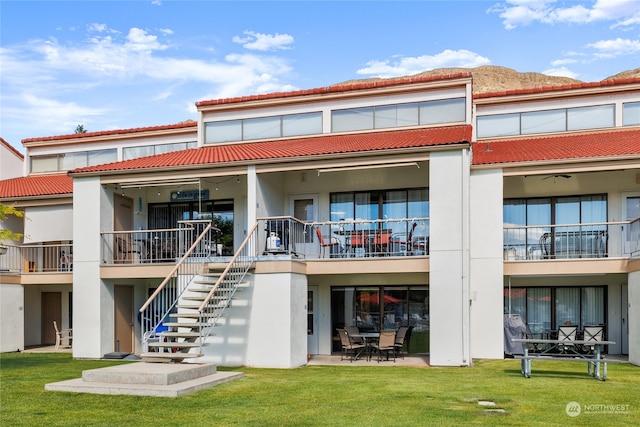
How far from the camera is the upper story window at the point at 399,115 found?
21.2 m

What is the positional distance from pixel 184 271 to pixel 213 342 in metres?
2.00

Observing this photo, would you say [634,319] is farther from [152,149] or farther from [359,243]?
[152,149]

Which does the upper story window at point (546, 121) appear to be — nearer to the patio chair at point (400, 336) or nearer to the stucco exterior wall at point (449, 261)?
the stucco exterior wall at point (449, 261)

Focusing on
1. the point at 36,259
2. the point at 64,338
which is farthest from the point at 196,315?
the point at 36,259

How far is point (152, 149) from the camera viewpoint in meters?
25.8

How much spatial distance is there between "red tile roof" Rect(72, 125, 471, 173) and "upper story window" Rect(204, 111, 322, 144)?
388 mm

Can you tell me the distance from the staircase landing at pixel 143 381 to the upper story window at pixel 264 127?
11.4m

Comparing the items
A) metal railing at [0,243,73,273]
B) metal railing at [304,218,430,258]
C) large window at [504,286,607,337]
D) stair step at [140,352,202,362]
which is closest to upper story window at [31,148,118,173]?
metal railing at [0,243,73,273]

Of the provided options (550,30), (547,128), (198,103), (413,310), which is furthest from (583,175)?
(550,30)

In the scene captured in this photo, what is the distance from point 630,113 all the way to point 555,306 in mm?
6987

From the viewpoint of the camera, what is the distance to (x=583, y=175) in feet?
63.8

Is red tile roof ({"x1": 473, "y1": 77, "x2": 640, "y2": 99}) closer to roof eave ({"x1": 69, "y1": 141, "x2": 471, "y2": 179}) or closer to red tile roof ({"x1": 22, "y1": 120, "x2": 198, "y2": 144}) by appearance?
roof eave ({"x1": 69, "y1": 141, "x2": 471, "y2": 179})

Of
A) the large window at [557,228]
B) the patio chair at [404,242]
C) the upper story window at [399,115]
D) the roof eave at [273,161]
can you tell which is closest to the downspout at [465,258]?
the roof eave at [273,161]

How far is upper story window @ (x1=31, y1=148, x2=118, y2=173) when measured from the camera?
2666 centimetres
